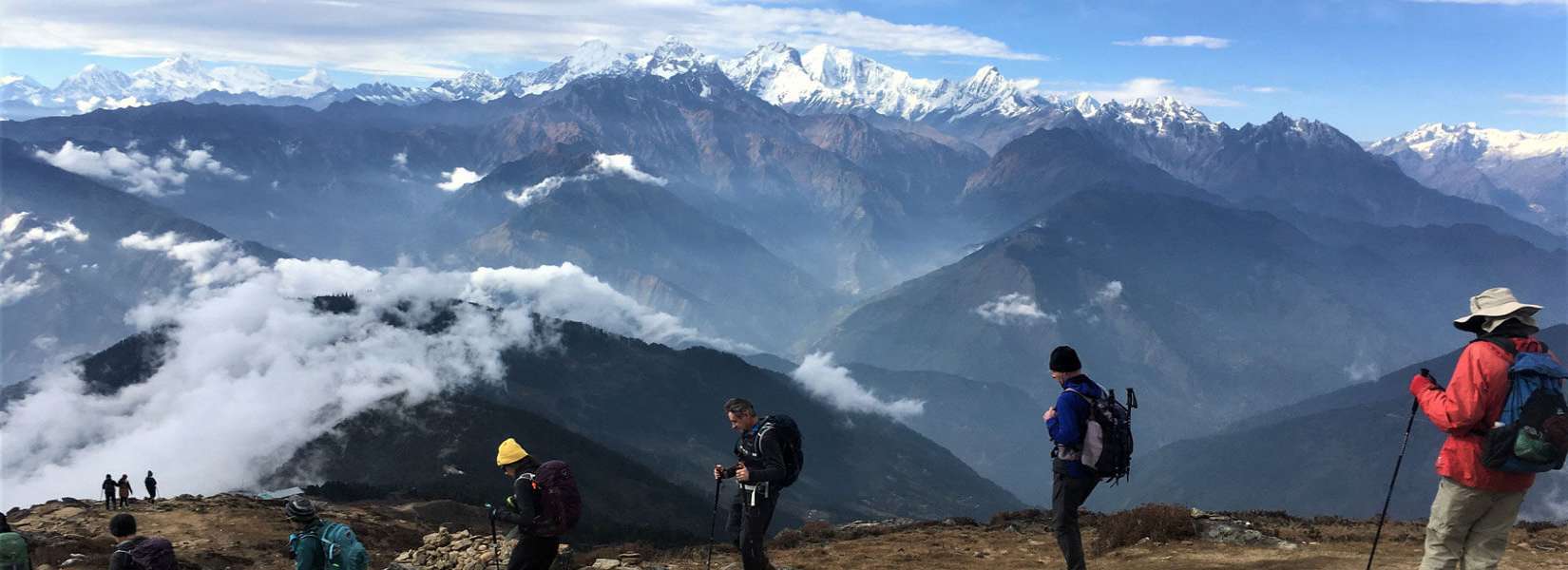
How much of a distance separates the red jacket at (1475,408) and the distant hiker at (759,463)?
8.40 m

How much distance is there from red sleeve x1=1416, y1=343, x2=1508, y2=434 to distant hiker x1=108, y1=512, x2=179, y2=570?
16.0 metres

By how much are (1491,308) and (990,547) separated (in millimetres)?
16538

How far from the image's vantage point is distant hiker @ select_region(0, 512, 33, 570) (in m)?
13.6

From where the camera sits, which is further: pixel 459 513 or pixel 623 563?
pixel 459 513

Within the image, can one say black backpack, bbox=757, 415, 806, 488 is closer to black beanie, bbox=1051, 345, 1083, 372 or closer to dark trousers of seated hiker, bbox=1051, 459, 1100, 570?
dark trousers of seated hiker, bbox=1051, 459, 1100, 570

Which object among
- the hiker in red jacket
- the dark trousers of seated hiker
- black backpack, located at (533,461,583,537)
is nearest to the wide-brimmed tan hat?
the hiker in red jacket

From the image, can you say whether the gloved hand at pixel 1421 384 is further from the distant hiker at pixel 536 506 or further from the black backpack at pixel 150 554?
the black backpack at pixel 150 554

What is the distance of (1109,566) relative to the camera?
68.2 feet

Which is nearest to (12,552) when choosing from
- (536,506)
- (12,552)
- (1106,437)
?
(12,552)

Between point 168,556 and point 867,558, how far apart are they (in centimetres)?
1660

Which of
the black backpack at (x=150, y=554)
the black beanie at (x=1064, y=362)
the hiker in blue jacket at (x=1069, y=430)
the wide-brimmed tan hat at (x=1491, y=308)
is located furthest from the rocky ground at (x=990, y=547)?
the black backpack at (x=150, y=554)

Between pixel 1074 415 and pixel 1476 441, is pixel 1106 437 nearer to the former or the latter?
pixel 1074 415

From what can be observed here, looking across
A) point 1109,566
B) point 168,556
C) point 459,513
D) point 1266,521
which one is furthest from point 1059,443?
point 459,513

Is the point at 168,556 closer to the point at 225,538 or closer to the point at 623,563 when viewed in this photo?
the point at 623,563
